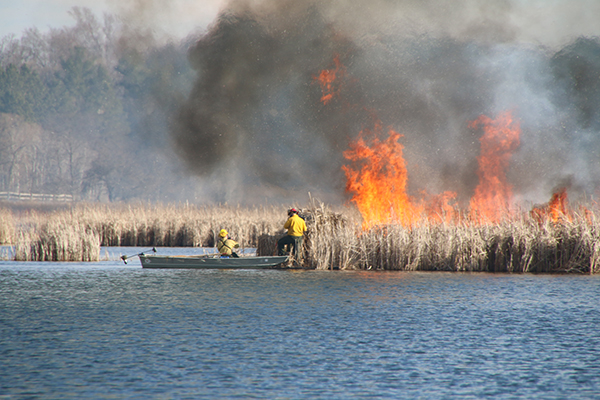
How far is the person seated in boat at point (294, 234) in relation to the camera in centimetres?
2209

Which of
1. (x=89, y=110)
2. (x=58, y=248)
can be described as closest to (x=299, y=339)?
(x=58, y=248)

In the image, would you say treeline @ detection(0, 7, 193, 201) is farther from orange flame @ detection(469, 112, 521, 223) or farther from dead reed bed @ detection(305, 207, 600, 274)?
dead reed bed @ detection(305, 207, 600, 274)

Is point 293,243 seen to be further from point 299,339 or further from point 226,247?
point 299,339

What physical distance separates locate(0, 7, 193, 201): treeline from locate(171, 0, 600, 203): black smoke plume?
1434 inches

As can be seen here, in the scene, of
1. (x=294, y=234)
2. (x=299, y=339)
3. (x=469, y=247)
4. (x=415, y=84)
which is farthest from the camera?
(x=415, y=84)

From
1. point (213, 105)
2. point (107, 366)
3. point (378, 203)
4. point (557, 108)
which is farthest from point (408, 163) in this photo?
point (107, 366)

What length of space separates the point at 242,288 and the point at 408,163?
169ft

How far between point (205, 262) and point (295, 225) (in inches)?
122

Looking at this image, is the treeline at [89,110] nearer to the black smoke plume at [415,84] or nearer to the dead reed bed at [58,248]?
the black smoke plume at [415,84]

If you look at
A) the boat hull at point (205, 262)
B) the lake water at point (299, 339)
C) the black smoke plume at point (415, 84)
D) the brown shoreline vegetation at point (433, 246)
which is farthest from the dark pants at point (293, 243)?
the black smoke plume at point (415, 84)

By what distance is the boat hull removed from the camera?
21.9 meters

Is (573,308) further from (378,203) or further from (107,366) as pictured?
(378,203)

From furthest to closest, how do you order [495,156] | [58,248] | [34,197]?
1. [34,197]
2. [495,156]
3. [58,248]

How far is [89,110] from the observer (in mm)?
108812
